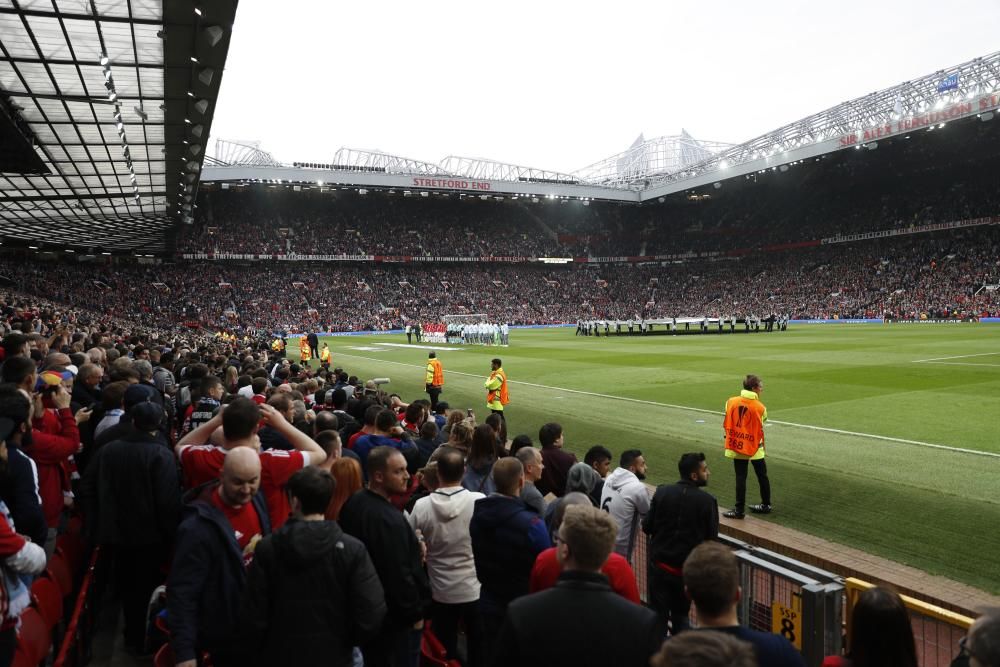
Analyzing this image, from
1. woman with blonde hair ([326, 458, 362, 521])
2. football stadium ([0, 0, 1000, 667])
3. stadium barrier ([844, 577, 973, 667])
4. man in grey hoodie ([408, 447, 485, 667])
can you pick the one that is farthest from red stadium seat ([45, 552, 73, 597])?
stadium barrier ([844, 577, 973, 667])

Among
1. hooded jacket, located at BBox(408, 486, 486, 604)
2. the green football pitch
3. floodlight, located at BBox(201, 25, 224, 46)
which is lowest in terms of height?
the green football pitch

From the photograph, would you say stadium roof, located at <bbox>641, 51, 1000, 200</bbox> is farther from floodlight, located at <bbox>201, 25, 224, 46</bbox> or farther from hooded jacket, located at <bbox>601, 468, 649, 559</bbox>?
hooded jacket, located at <bbox>601, 468, 649, 559</bbox>

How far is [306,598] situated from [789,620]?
118 inches

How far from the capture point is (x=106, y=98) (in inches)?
637

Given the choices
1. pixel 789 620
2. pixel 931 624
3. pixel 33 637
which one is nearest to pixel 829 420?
pixel 931 624

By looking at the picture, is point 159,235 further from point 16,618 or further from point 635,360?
point 16,618

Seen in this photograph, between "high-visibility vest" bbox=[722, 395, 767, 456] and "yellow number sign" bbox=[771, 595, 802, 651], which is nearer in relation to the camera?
"yellow number sign" bbox=[771, 595, 802, 651]

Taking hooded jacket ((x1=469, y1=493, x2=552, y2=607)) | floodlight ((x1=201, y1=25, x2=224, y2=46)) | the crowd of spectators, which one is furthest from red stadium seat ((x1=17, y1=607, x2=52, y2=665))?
the crowd of spectators

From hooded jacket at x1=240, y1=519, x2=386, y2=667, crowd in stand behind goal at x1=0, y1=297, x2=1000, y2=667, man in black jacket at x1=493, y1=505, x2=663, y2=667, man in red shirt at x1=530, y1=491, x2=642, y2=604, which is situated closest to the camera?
man in black jacket at x1=493, y1=505, x2=663, y2=667

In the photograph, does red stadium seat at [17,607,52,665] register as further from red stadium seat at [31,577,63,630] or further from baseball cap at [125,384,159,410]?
baseball cap at [125,384,159,410]

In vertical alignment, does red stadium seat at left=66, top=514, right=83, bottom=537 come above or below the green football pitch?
above

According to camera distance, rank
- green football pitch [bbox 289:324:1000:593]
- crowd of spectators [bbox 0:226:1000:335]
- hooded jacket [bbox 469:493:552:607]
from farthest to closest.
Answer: crowd of spectators [bbox 0:226:1000:335] < green football pitch [bbox 289:324:1000:593] < hooded jacket [bbox 469:493:552:607]

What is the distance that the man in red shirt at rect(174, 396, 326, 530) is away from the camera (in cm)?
382

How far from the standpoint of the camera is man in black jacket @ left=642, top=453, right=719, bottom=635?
451 centimetres
